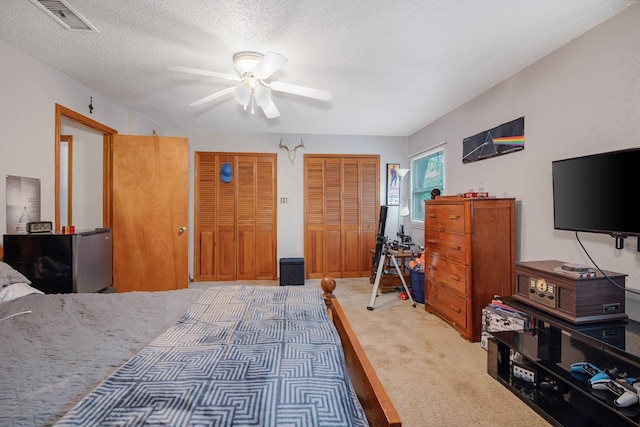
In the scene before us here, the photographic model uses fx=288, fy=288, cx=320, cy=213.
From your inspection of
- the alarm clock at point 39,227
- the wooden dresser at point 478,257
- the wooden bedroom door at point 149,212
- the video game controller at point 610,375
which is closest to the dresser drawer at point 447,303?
the wooden dresser at point 478,257

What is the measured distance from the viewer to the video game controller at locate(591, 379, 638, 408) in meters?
1.39

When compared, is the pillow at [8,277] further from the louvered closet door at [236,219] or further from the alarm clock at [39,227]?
the louvered closet door at [236,219]

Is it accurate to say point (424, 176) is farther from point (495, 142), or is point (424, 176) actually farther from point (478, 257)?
point (478, 257)

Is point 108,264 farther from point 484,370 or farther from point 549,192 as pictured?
point 549,192

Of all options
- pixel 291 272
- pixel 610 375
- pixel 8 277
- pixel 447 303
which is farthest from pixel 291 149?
pixel 610 375

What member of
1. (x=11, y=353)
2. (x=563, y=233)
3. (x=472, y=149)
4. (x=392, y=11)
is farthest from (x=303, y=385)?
(x=472, y=149)

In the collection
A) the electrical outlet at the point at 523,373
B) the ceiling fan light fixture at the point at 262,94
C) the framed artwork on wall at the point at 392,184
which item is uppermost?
the ceiling fan light fixture at the point at 262,94

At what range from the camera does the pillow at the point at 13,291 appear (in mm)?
1669

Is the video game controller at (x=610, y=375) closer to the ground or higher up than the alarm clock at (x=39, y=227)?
closer to the ground

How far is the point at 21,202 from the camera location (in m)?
2.31

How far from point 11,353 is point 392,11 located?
100 inches

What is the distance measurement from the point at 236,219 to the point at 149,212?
1474 millimetres

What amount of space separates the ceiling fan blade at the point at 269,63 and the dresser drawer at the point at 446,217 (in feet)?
6.60

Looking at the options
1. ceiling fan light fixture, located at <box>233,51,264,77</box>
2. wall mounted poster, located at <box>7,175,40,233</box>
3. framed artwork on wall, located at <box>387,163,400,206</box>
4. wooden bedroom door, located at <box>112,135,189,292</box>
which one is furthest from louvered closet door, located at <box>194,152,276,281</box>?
ceiling fan light fixture, located at <box>233,51,264,77</box>
